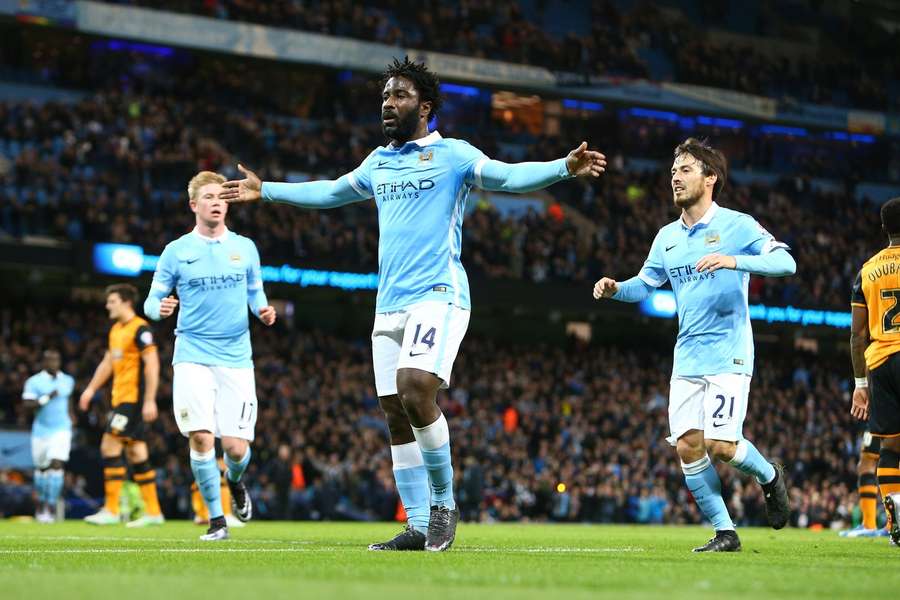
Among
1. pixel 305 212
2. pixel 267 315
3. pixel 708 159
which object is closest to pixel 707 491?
pixel 708 159

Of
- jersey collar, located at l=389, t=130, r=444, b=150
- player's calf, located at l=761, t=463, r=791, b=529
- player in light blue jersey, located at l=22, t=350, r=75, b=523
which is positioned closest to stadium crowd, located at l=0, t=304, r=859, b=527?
player in light blue jersey, located at l=22, t=350, r=75, b=523

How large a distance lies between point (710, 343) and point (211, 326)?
422 centimetres

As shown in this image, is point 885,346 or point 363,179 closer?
point 363,179

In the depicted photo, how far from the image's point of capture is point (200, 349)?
10469 millimetres

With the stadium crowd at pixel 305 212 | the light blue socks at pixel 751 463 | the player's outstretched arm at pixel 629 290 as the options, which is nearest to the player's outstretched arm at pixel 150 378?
the player's outstretched arm at pixel 629 290

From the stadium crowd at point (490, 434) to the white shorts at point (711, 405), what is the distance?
47.0ft

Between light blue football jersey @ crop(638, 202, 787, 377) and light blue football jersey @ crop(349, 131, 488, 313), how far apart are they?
6.30 feet

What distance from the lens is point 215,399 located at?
10.5 meters

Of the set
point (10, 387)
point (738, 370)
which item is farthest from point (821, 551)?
point (10, 387)

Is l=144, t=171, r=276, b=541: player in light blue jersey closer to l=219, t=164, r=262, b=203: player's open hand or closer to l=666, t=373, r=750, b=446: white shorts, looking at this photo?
l=219, t=164, r=262, b=203: player's open hand

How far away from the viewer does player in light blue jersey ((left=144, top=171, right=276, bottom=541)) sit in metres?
10.2

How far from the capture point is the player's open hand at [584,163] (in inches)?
284

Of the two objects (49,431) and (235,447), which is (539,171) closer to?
(235,447)

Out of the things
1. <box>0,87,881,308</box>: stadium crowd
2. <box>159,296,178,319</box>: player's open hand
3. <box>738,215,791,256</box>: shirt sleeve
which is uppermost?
<box>0,87,881,308</box>: stadium crowd
